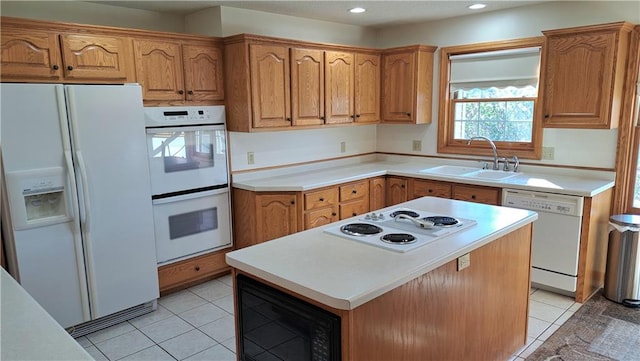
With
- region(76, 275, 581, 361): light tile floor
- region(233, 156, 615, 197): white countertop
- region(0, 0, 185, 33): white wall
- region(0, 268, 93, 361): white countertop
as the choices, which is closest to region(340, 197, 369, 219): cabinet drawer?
region(233, 156, 615, 197): white countertop

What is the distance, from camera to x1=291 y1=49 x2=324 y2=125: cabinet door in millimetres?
3961

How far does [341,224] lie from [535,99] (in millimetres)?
2664

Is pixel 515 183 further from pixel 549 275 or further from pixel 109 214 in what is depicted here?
pixel 109 214

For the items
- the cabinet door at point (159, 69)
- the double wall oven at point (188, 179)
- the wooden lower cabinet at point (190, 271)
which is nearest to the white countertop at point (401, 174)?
the double wall oven at point (188, 179)

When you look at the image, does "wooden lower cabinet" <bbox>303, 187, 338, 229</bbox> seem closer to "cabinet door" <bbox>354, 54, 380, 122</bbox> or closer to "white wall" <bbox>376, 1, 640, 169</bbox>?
"cabinet door" <bbox>354, 54, 380, 122</bbox>

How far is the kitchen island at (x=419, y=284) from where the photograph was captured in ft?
5.22

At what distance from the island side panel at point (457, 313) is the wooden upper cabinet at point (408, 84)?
2.33 metres

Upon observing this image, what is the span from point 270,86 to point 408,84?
5.11 ft

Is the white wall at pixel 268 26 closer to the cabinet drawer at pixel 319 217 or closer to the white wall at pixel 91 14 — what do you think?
the white wall at pixel 91 14

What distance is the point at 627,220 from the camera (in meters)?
3.28

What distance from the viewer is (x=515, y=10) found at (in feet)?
13.1

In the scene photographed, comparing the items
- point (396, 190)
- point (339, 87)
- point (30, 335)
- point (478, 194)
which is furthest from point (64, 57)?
point (478, 194)

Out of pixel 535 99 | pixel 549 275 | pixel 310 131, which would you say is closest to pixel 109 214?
pixel 310 131

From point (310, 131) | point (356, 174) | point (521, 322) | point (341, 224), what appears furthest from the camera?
point (310, 131)
